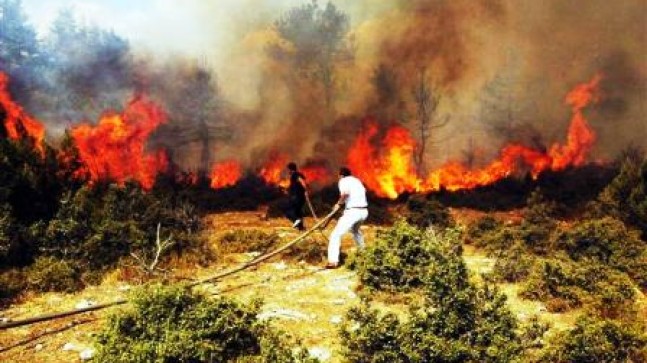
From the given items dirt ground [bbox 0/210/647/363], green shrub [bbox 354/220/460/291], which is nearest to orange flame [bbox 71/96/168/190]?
dirt ground [bbox 0/210/647/363]

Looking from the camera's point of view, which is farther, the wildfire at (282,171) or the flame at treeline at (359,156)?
the wildfire at (282,171)

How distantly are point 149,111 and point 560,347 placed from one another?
2854 cm

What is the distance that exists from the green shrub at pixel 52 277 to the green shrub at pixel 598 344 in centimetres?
756

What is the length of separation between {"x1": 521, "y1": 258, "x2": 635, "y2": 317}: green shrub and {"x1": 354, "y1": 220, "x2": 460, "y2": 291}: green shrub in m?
1.57

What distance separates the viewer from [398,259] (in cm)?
966

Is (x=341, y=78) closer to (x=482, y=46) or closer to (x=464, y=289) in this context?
(x=482, y=46)

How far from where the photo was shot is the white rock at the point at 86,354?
6.94 m

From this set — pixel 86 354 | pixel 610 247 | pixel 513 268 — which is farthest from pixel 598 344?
pixel 610 247

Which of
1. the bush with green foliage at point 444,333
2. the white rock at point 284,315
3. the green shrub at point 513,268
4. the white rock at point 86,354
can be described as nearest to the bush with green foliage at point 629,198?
the green shrub at point 513,268

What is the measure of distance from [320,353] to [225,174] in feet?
75.5

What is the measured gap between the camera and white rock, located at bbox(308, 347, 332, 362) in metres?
6.80

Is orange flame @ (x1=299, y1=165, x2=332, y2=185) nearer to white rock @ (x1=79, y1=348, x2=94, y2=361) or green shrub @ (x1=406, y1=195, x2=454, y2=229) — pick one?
green shrub @ (x1=406, y1=195, x2=454, y2=229)

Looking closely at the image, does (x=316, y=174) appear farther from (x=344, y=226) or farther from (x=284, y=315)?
(x=284, y=315)

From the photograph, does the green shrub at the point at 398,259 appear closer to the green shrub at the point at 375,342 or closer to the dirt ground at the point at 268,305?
the dirt ground at the point at 268,305
